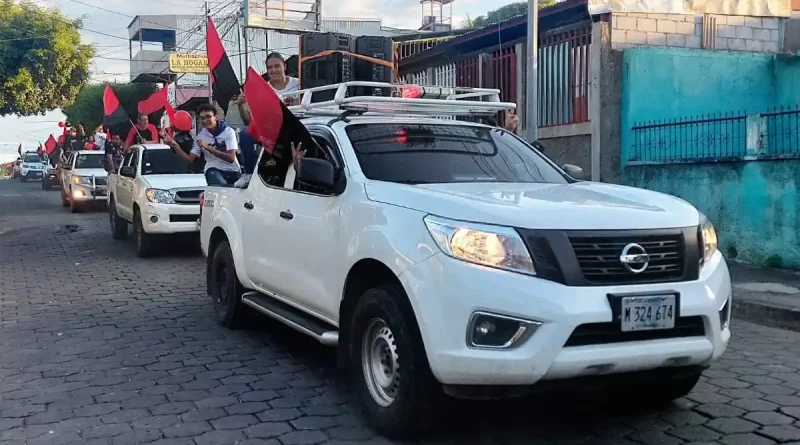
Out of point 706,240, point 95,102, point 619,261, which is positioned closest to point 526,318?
point 619,261

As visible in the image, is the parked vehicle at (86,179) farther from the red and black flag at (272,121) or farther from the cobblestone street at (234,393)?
the red and black flag at (272,121)

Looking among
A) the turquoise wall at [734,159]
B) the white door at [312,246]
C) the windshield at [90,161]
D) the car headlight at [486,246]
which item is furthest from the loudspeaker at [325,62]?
the car headlight at [486,246]

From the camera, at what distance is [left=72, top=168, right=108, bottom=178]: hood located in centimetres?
1969

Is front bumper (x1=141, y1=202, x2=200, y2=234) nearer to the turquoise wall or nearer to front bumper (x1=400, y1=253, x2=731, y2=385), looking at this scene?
the turquoise wall

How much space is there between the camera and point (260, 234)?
19.8 feet

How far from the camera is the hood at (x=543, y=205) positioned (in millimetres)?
3848

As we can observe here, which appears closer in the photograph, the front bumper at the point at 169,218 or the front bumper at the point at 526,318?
the front bumper at the point at 526,318

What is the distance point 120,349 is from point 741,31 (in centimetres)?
1116

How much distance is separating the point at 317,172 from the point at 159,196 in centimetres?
716

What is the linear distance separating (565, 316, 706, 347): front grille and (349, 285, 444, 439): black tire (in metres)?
0.74

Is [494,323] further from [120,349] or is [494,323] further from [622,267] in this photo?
[120,349]

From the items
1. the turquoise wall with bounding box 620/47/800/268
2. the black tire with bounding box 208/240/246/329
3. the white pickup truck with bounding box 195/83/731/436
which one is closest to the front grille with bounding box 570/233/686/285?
the white pickup truck with bounding box 195/83/731/436

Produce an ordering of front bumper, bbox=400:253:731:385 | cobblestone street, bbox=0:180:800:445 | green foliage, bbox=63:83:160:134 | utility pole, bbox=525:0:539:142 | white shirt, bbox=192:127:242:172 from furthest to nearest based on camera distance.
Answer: green foliage, bbox=63:83:160:134 < utility pole, bbox=525:0:539:142 < white shirt, bbox=192:127:242:172 < cobblestone street, bbox=0:180:800:445 < front bumper, bbox=400:253:731:385

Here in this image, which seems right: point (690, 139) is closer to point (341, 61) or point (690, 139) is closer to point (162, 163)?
point (341, 61)
